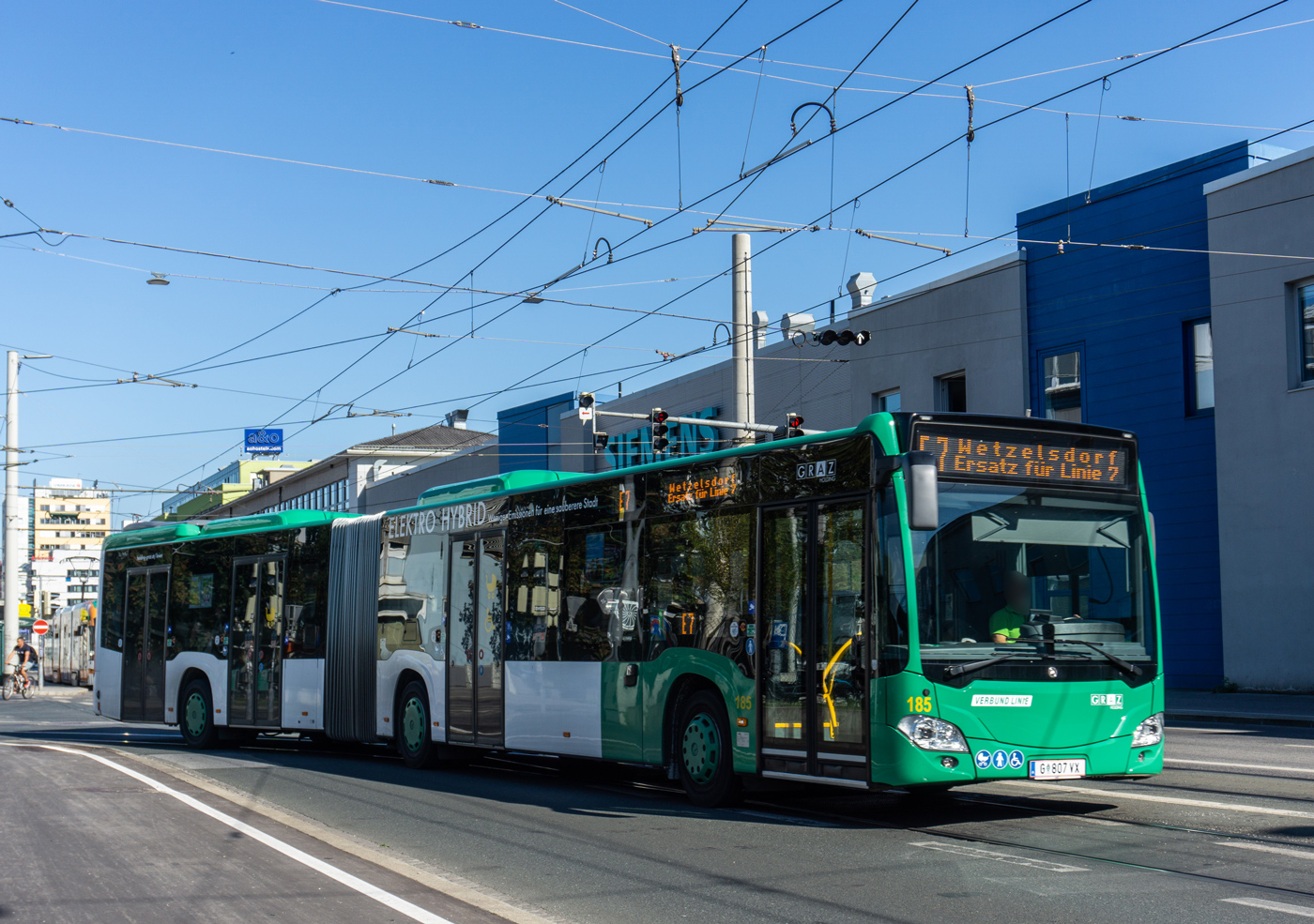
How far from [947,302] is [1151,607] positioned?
2092 centimetres

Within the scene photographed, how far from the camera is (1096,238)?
26.6m

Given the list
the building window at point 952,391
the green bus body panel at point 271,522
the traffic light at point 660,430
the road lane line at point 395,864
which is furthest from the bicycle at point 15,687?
the road lane line at point 395,864

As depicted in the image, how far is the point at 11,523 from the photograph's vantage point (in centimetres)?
3912

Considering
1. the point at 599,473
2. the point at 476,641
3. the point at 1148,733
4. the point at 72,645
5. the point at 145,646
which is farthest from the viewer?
the point at 72,645

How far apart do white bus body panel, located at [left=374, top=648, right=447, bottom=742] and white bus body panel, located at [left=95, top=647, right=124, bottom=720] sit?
7.20 m

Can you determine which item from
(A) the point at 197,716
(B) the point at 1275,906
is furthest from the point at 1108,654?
(A) the point at 197,716

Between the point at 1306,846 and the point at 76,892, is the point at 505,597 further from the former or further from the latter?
the point at 1306,846

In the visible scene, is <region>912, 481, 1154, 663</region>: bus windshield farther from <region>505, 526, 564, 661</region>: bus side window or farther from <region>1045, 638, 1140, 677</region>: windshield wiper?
<region>505, 526, 564, 661</region>: bus side window

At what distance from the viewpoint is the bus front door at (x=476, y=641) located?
14.1 metres

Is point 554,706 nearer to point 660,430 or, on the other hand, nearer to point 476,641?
point 476,641

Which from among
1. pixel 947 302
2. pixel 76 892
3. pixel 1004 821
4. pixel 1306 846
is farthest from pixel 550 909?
pixel 947 302

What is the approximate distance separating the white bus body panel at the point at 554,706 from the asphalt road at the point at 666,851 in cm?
47

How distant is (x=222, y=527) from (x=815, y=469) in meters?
12.8

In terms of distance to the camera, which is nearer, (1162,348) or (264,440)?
(1162,348)
